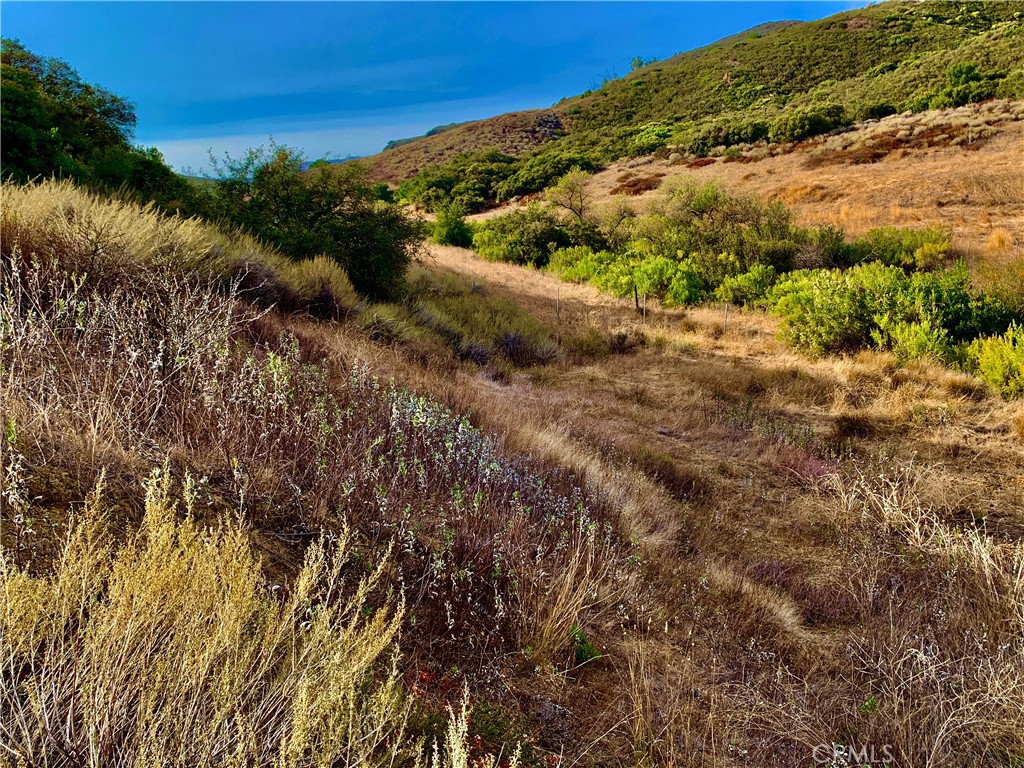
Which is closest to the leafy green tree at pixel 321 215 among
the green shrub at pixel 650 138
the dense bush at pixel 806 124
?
the dense bush at pixel 806 124

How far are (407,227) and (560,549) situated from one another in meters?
9.66

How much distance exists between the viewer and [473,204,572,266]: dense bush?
65.4 ft

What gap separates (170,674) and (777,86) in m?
57.7

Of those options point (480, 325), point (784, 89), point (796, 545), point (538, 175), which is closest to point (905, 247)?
point (480, 325)

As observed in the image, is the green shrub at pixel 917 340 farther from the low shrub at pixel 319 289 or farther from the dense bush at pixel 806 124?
the dense bush at pixel 806 124

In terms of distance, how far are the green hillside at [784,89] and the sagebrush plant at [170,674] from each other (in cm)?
3398

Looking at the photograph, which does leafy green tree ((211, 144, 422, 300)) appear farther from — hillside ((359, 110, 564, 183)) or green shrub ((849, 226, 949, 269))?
hillside ((359, 110, 564, 183))

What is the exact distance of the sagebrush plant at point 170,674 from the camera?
124cm

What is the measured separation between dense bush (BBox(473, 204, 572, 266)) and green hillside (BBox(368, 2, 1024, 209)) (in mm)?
12992

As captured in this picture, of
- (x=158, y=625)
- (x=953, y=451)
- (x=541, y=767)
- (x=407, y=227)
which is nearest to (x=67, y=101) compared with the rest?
(x=407, y=227)

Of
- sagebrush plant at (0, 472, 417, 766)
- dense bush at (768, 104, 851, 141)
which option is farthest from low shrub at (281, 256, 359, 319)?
dense bush at (768, 104, 851, 141)

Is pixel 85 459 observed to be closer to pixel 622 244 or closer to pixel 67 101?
pixel 67 101

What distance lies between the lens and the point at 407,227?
447 inches

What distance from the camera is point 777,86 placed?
153 ft
